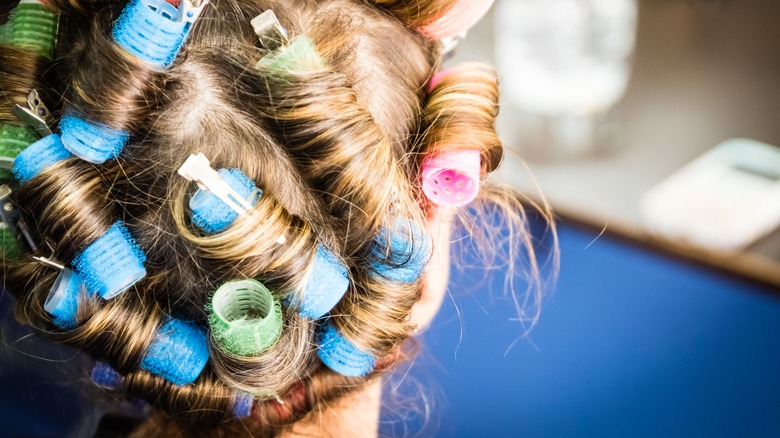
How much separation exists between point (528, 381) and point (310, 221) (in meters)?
0.79

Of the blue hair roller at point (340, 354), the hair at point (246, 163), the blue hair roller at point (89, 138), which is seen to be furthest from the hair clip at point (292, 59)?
the blue hair roller at point (340, 354)

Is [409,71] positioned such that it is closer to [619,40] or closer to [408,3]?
[408,3]

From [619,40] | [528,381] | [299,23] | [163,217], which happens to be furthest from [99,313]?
[619,40]

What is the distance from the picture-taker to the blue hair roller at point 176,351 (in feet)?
1.82

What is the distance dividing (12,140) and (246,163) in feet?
0.74

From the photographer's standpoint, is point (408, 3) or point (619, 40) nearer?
point (408, 3)

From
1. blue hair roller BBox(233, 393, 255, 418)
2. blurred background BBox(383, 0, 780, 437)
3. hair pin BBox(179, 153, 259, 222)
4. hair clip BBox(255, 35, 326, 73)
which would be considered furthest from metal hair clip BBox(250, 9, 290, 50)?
blurred background BBox(383, 0, 780, 437)

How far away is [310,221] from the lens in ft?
1.77

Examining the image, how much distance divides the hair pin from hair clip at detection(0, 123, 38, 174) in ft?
0.62

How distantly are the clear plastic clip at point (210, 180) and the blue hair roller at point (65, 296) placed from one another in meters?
0.16

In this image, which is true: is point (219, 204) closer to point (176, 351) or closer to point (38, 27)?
point (176, 351)

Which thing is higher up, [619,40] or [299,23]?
[299,23]

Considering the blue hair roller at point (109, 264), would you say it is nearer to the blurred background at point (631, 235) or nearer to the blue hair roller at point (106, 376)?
the blue hair roller at point (106, 376)

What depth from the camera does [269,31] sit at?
492 millimetres
